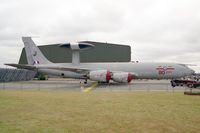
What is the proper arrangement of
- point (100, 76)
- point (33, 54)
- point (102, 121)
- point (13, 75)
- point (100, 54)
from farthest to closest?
point (100, 54), point (13, 75), point (33, 54), point (100, 76), point (102, 121)

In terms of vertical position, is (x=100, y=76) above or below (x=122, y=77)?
above

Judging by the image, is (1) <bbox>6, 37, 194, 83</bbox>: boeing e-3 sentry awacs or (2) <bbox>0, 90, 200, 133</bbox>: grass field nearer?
(2) <bbox>0, 90, 200, 133</bbox>: grass field

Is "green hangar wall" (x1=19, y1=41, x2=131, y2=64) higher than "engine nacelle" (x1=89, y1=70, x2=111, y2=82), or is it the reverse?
"green hangar wall" (x1=19, y1=41, x2=131, y2=64)

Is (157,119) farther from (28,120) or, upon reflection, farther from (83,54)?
(83,54)

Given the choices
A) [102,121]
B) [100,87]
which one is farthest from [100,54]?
[102,121]

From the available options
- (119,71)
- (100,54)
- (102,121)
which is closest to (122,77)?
(119,71)

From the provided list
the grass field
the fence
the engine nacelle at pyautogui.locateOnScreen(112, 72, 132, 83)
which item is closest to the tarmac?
the engine nacelle at pyautogui.locateOnScreen(112, 72, 132, 83)

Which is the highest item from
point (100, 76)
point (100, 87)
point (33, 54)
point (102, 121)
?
point (33, 54)

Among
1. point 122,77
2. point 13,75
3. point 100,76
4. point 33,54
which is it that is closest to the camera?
point 100,76

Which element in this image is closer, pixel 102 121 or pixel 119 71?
pixel 102 121

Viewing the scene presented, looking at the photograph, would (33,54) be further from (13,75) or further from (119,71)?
(13,75)

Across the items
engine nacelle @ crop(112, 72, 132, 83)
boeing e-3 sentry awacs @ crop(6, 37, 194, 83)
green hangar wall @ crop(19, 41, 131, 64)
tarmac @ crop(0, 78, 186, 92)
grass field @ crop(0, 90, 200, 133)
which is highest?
green hangar wall @ crop(19, 41, 131, 64)

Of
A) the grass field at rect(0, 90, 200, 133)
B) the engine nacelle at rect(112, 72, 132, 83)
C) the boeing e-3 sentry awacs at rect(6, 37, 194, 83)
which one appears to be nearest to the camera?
the grass field at rect(0, 90, 200, 133)

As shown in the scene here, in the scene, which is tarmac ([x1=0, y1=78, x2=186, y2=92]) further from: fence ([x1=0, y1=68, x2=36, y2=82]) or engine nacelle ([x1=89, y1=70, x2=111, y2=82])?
fence ([x1=0, y1=68, x2=36, y2=82])
